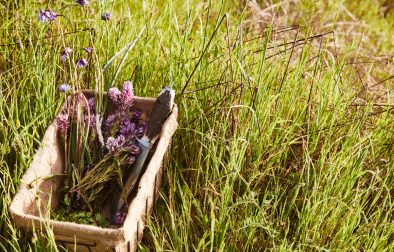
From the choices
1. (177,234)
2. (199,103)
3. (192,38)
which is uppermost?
(192,38)

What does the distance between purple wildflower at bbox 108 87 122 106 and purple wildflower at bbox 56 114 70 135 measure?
171 mm

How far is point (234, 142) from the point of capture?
6.42 ft

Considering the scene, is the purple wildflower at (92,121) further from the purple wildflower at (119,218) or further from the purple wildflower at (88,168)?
the purple wildflower at (119,218)

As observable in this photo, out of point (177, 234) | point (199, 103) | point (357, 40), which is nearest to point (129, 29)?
point (199, 103)

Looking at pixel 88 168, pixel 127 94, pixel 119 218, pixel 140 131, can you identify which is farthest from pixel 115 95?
pixel 119 218

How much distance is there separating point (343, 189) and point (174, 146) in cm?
63

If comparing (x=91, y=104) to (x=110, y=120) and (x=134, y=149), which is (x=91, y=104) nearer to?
(x=110, y=120)

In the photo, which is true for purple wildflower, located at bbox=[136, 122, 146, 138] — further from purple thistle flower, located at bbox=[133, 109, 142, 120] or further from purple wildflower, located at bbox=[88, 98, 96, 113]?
purple wildflower, located at bbox=[88, 98, 96, 113]

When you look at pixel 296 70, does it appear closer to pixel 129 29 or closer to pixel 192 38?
pixel 192 38

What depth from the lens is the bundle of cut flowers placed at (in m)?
1.94

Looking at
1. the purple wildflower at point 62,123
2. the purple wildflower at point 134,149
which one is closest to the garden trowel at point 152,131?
the purple wildflower at point 134,149

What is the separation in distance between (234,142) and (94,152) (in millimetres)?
497

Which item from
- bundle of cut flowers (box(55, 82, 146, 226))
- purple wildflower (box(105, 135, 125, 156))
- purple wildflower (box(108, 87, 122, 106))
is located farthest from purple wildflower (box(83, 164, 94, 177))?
purple wildflower (box(108, 87, 122, 106))

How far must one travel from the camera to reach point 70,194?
2.03 m
